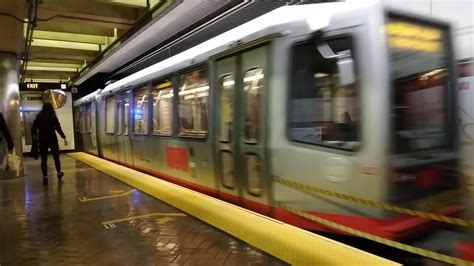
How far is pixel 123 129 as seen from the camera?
427 inches

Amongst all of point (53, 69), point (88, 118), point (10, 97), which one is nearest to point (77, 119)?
point (53, 69)

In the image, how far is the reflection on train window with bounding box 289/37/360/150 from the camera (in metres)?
3.85

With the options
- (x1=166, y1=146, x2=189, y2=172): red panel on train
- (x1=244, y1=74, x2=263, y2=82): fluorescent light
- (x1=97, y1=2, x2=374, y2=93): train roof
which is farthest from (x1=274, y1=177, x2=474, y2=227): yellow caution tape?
(x1=166, y1=146, x2=189, y2=172): red panel on train

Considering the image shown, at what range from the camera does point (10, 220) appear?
17.2 feet

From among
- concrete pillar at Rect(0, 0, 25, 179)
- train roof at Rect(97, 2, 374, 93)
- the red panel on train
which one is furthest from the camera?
Result: concrete pillar at Rect(0, 0, 25, 179)

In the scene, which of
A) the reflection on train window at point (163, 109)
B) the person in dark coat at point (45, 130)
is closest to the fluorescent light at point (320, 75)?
the reflection on train window at point (163, 109)

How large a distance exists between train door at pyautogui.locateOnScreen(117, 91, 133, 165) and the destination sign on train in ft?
24.5

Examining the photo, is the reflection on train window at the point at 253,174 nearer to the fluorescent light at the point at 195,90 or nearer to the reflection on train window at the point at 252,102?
the reflection on train window at the point at 252,102

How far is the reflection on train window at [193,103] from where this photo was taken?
6359 millimetres

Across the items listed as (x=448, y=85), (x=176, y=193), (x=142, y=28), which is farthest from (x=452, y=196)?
(x=142, y=28)

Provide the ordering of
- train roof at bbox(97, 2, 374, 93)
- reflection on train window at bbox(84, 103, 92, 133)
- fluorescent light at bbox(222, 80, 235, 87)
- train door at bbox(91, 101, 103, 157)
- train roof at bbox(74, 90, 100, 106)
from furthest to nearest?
1. reflection on train window at bbox(84, 103, 92, 133)
2. train roof at bbox(74, 90, 100, 106)
3. train door at bbox(91, 101, 103, 157)
4. fluorescent light at bbox(222, 80, 235, 87)
5. train roof at bbox(97, 2, 374, 93)

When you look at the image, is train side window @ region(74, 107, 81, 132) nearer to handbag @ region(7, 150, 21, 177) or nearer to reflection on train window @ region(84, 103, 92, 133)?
reflection on train window @ region(84, 103, 92, 133)

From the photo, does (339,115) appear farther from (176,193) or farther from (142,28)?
(142,28)

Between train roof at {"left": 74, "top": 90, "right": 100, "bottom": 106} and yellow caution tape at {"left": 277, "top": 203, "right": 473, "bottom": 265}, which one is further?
train roof at {"left": 74, "top": 90, "right": 100, "bottom": 106}
